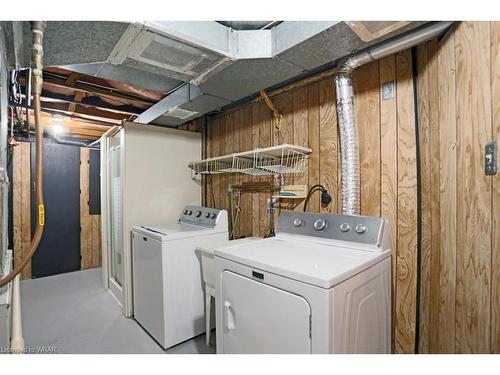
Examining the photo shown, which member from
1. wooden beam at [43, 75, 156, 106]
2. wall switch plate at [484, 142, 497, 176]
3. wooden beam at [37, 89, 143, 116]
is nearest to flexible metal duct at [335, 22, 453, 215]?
wall switch plate at [484, 142, 497, 176]

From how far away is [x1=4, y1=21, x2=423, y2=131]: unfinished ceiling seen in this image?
1250mm

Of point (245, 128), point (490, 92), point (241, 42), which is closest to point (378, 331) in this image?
point (490, 92)

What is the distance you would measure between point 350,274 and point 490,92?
97 cm

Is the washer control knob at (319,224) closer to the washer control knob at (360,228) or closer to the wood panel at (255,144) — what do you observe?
the washer control knob at (360,228)

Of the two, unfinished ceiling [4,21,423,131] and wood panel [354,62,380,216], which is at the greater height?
unfinished ceiling [4,21,423,131]

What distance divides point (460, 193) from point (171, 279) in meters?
2.00

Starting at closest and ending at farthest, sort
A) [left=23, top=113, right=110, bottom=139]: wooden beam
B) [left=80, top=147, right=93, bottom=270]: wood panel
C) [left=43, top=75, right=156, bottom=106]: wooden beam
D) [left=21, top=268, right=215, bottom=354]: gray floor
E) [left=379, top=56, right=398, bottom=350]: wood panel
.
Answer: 1. [left=379, top=56, right=398, bottom=350]: wood panel
2. [left=21, top=268, right=215, bottom=354]: gray floor
3. [left=43, top=75, right=156, bottom=106]: wooden beam
4. [left=23, top=113, right=110, bottom=139]: wooden beam
5. [left=80, top=147, right=93, bottom=270]: wood panel

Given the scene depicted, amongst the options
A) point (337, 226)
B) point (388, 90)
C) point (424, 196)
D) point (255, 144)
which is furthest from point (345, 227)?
point (255, 144)

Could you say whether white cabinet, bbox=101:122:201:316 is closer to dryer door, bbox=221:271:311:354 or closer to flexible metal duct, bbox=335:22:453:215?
dryer door, bbox=221:271:311:354

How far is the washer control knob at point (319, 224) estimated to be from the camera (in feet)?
5.45

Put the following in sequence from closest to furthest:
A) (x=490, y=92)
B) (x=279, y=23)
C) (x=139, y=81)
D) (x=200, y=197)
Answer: (x=490, y=92) < (x=279, y=23) < (x=139, y=81) < (x=200, y=197)
